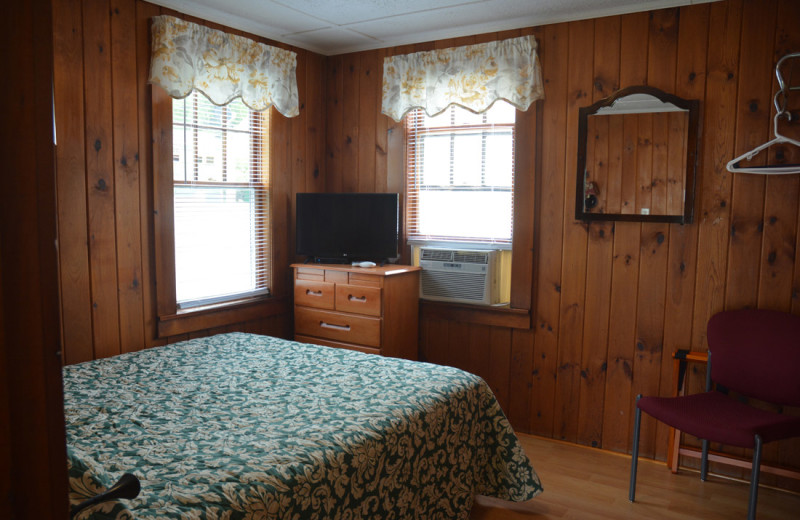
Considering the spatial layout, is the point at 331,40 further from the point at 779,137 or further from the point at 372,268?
the point at 779,137

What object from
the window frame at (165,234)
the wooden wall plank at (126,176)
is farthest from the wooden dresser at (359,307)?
the wooden wall plank at (126,176)

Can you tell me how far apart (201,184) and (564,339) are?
231 cm

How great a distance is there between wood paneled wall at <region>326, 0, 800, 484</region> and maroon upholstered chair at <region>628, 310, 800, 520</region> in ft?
0.58

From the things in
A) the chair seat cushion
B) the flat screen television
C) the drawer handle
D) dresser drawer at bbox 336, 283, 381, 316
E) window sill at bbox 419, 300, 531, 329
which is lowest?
the chair seat cushion

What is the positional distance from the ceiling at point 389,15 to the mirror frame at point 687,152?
18.0 inches

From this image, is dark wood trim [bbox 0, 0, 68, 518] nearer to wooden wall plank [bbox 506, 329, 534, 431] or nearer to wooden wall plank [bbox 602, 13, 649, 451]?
wooden wall plank [bbox 602, 13, 649, 451]

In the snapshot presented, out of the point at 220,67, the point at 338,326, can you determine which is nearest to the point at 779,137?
the point at 338,326

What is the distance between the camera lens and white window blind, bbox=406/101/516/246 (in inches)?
148

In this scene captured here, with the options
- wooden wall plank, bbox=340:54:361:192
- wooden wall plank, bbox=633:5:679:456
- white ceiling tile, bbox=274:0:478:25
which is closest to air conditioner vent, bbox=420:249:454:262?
wooden wall plank, bbox=340:54:361:192

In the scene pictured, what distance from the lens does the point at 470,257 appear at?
3.82 meters

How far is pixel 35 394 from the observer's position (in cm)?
55

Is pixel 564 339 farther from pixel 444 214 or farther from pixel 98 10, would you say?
pixel 98 10

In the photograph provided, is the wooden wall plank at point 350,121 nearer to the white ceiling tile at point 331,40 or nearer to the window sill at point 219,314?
the white ceiling tile at point 331,40

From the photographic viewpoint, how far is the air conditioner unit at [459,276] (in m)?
3.78
